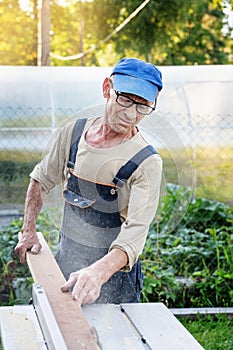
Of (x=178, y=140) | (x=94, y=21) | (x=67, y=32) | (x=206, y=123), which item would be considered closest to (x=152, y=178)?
(x=178, y=140)

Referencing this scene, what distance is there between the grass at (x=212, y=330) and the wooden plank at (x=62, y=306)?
2.14 m

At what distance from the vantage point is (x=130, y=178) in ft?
10.0

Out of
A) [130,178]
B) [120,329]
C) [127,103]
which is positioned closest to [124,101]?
[127,103]

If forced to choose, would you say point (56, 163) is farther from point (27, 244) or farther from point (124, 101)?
point (124, 101)

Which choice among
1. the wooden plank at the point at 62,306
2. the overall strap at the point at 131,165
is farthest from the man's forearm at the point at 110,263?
the overall strap at the point at 131,165

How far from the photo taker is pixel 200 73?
659cm

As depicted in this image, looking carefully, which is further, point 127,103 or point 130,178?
point 130,178

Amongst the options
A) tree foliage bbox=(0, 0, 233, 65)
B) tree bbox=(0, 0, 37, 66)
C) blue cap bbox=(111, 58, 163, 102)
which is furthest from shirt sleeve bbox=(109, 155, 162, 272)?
tree bbox=(0, 0, 37, 66)

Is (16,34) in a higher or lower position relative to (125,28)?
lower

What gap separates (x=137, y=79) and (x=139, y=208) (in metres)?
0.56

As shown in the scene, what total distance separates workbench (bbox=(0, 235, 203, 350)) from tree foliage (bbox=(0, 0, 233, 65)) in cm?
814

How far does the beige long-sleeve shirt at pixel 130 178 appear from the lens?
2.94 m

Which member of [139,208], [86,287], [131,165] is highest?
[131,165]

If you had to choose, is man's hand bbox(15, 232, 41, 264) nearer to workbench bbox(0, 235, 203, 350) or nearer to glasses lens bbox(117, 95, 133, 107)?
workbench bbox(0, 235, 203, 350)
